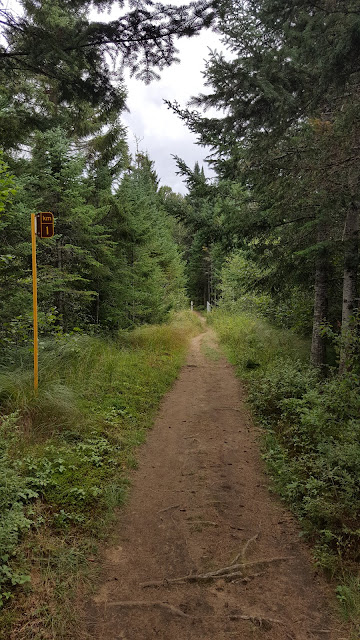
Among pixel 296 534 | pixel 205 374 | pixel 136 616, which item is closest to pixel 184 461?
pixel 296 534

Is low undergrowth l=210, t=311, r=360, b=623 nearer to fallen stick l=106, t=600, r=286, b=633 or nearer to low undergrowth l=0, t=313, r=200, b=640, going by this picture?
fallen stick l=106, t=600, r=286, b=633

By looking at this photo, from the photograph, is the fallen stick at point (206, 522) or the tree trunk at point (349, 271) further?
the tree trunk at point (349, 271)

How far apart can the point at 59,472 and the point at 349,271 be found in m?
6.13

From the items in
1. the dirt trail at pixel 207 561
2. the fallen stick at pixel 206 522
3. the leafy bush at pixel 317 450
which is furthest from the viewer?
the fallen stick at pixel 206 522

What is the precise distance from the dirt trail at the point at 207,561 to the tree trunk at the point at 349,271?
2.39m

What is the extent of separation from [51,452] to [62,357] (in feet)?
10.1

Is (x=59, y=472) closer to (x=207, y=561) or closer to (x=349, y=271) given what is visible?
(x=207, y=561)

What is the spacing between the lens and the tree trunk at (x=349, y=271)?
236 inches

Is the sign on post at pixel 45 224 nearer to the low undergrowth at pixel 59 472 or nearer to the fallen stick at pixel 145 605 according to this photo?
the low undergrowth at pixel 59 472

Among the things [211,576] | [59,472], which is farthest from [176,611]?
[59,472]

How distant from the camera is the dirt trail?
256 cm

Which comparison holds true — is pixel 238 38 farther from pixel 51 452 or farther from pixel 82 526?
pixel 82 526

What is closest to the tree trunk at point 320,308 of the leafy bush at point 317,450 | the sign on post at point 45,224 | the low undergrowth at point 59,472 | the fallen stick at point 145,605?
the leafy bush at point 317,450

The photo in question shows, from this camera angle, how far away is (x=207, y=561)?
3.19 m
